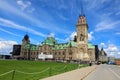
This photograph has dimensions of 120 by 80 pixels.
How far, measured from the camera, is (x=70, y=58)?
5335 inches

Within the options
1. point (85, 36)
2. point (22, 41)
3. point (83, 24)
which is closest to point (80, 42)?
point (85, 36)

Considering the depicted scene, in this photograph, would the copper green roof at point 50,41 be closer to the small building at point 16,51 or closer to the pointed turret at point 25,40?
the pointed turret at point 25,40

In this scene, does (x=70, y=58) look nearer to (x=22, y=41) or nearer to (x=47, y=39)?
(x=47, y=39)

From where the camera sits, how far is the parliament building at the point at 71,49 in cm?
12838

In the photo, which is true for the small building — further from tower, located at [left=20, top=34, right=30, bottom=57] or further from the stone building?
the stone building

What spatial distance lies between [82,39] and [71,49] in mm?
13659

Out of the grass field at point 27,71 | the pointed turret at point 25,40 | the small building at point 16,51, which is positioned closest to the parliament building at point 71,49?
the pointed turret at point 25,40

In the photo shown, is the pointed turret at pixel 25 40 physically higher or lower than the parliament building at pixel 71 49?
higher

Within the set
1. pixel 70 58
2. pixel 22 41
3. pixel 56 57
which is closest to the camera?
pixel 70 58

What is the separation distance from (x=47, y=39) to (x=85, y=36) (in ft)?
156

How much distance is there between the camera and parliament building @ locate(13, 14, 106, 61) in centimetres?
12838

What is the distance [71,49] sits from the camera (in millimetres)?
137000

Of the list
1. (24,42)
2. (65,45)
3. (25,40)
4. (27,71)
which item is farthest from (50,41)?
(27,71)

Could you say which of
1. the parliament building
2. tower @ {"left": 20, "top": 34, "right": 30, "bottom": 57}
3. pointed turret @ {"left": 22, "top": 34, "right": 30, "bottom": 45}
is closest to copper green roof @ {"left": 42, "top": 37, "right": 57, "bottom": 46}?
the parliament building
